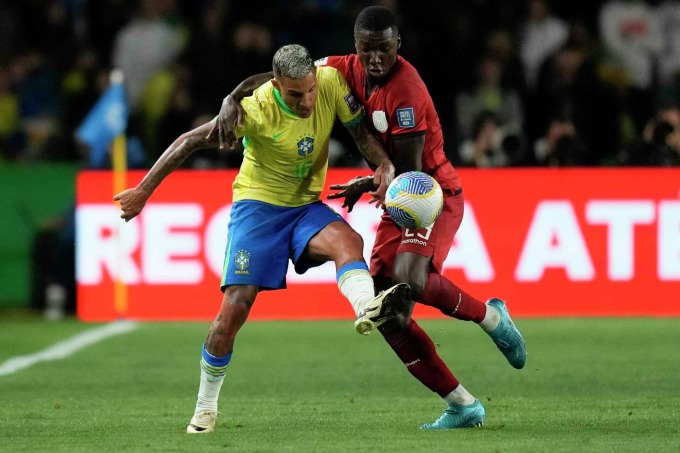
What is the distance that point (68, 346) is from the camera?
12.0 metres

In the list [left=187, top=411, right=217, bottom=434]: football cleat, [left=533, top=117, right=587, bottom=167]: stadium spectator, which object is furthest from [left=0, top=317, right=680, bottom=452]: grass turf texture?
[left=533, top=117, right=587, bottom=167]: stadium spectator

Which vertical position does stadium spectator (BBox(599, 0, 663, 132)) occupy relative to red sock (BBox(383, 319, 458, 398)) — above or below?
above

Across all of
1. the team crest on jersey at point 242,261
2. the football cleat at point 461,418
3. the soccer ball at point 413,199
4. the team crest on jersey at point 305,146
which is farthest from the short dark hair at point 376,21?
the football cleat at point 461,418

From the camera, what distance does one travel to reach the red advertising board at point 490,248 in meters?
13.6

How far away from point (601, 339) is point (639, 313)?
1.80 metres

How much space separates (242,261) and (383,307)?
0.97m

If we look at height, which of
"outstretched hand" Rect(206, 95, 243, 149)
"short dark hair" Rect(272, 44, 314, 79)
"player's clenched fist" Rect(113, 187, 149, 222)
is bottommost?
"player's clenched fist" Rect(113, 187, 149, 222)

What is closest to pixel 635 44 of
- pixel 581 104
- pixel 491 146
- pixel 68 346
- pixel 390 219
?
pixel 581 104

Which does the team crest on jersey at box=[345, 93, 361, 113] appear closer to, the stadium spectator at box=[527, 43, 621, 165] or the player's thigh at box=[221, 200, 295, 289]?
the player's thigh at box=[221, 200, 295, 289]

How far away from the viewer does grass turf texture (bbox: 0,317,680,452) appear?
277 inches

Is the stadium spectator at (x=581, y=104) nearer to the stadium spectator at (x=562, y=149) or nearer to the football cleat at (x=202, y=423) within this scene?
the stadium spectator at (x=562, y=149)

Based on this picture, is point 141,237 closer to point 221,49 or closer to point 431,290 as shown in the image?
point 221,49

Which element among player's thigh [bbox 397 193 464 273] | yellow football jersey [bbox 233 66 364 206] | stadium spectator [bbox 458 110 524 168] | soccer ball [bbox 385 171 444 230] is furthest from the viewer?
stadium spectator [bbox 458 110 524 168]

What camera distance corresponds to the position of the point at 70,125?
53.2 ft
